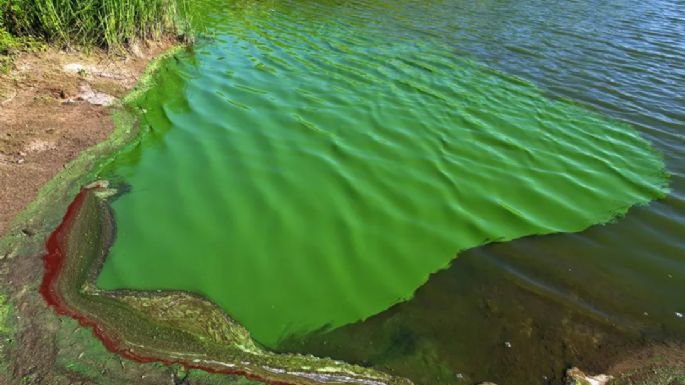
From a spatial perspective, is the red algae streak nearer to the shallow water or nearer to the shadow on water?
the shallow water

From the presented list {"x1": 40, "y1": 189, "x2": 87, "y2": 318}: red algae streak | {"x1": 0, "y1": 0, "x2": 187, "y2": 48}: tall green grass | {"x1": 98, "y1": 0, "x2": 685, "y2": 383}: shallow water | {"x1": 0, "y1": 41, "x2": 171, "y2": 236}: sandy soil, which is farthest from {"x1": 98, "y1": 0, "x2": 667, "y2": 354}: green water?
{"x1": 0, "y1": 0, "x2": 187, "y2": 48}: tall green grass

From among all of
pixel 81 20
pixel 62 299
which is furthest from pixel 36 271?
pixel 81 20

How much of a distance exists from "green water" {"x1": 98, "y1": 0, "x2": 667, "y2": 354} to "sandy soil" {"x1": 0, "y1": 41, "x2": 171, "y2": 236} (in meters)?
0.58

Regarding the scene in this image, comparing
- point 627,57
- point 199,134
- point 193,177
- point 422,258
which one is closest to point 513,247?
point 422,258

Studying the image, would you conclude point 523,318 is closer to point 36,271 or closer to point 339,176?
point 339,176

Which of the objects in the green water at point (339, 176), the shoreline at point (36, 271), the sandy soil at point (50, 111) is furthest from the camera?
the sandy soil at point (50, 111)

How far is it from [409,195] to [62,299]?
3.48 meters

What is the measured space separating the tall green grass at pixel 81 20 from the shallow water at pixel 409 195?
3.09 ft

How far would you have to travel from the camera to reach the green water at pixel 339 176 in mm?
4375

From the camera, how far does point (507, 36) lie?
10.9m

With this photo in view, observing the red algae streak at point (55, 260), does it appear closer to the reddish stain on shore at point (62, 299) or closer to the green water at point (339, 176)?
the reddish stain on shore at point (62, 299)

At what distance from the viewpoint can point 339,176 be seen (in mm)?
5754

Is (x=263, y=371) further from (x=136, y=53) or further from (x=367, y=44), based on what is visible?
(x=367, y=44)

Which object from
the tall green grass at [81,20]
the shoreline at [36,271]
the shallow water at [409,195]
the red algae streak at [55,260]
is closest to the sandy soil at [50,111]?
the shoreline at [36,271]
